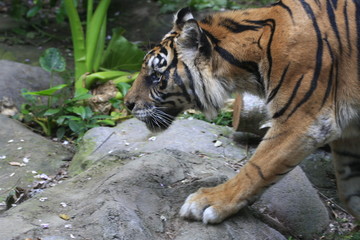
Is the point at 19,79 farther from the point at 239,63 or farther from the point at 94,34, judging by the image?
the point at 239,63

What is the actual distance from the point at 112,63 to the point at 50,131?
1.49 metres

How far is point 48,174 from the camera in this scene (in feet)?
15.7

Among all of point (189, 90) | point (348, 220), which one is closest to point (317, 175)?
point (348, 220)

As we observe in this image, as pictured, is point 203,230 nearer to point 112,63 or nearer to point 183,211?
point 183,211

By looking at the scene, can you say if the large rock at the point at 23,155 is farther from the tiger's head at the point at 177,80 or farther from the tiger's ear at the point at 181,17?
the tiger's ear at the point at 181,17

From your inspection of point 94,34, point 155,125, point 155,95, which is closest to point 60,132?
point 94,34

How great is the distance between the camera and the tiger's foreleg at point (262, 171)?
319cm

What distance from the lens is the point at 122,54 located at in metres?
6.89

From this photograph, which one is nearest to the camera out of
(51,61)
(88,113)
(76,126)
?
(76,126)

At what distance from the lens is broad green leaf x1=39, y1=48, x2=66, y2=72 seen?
603cm

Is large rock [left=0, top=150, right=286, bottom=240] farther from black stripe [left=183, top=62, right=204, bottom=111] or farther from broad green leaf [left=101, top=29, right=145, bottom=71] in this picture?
broad green leaf [left=101, top=29, right=145, bottom=71]

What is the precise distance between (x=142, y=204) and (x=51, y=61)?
10.4 ft

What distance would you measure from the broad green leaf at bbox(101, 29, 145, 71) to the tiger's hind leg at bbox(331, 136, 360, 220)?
3.51 meters

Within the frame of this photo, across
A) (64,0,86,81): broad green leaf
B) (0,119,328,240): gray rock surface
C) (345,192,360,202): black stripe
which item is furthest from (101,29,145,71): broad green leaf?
(345,192,360,202): black stripe
